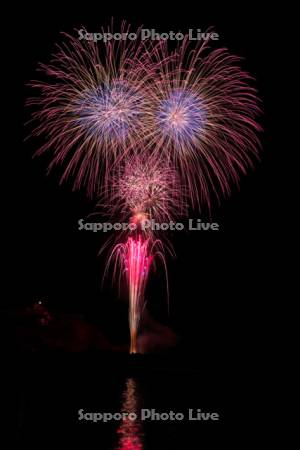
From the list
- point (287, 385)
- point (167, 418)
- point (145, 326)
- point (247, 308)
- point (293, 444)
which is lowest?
point (293, 444)

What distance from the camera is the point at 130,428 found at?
18.6 m

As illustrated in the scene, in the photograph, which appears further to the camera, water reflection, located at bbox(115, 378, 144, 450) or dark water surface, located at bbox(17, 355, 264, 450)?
dark water surface, located at bbox(17, 355, 264, 450)

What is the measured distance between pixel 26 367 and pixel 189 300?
36725 mm

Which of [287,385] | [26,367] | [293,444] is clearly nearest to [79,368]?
[26,367]

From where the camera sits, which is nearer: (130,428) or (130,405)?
(130,428)

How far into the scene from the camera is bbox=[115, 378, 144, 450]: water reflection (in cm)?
1619

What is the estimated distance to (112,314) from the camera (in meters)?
61.4

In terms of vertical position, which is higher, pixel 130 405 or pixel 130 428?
pixel 130 405

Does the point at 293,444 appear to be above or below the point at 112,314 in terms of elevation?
below

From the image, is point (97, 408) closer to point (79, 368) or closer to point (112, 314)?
point (79, 368)

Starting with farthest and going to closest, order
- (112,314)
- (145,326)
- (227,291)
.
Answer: (227,291)
(112,314)
(145,326)

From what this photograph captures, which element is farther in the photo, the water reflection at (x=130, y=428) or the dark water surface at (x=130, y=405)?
the dark water surface at (x=130, y=405)

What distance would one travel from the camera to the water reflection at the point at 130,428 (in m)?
16.2

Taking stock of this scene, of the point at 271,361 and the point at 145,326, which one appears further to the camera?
the point at 145,326
